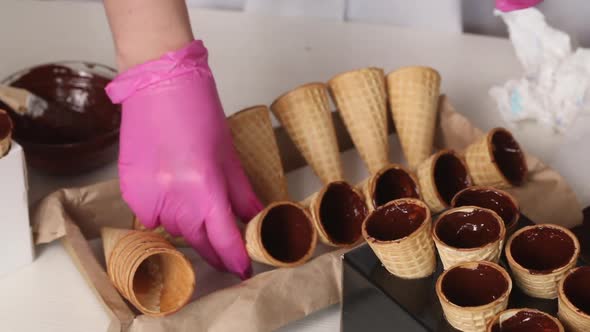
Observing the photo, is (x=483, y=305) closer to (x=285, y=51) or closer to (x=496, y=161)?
(x=496, y=161)

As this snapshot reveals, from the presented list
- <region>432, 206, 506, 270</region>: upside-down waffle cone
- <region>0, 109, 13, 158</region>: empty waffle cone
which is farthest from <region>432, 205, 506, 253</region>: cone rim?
<region>0, 109, 13, 158</region>: empty waffle cone

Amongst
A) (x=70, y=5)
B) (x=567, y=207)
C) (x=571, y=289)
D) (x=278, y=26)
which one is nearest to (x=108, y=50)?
(x=70, y=5)

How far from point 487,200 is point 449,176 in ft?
0.54

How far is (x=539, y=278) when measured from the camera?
2.47 ft

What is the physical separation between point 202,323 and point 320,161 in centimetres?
35

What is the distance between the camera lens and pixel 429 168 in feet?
3.33

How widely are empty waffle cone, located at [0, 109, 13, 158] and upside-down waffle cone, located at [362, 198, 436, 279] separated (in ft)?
1.40

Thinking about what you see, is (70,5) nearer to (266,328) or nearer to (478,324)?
(266,328)

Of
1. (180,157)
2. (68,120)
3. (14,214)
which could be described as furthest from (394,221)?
(68,120)

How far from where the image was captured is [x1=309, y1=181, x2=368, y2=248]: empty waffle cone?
0.97m

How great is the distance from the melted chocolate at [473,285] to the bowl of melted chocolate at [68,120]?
0.58 meters

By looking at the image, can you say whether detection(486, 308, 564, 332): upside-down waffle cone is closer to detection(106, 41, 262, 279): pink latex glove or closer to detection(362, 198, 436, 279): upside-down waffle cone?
detection(362, 198, 436, 279): upside-down waffle cone

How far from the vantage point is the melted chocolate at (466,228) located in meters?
0.80

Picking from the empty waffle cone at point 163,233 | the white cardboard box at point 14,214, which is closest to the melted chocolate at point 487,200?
the empty waffle cone at point 163,233
